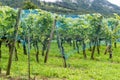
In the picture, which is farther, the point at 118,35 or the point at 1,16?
the point at 118,35

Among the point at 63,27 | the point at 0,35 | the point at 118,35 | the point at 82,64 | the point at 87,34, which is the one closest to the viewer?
the point at 0,35

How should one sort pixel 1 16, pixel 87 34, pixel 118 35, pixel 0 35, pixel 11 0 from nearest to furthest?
pixel 1 16 < pixel 0 35 < pixel 87 34 < pixel 118 35 < pixel 11 0

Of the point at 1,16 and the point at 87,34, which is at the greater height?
the point at 1,16

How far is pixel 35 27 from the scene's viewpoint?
25344 mm

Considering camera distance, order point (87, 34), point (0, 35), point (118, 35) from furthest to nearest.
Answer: point (118, 35), point (87, 34), point (0, 35)

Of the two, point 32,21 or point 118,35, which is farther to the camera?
point 118,35

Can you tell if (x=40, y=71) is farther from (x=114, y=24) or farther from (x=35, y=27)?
(x=114, y=24)

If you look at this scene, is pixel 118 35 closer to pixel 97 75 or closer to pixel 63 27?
pixel 63 27

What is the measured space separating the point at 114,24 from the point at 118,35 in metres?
1.38

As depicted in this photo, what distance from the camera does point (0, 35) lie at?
22016 mm

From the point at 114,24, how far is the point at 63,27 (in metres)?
8.17

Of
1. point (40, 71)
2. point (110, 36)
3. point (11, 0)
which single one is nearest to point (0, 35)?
point (40, 71)

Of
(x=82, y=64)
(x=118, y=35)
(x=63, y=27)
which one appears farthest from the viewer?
(x=118, y=35)

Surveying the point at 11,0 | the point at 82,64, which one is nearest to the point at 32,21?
the point at 82,64
